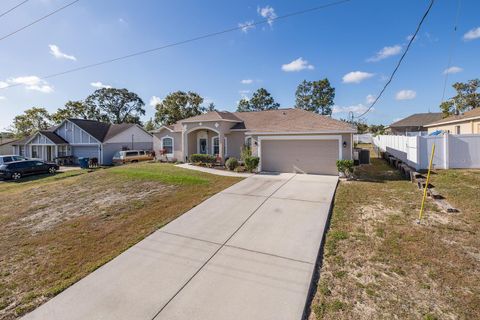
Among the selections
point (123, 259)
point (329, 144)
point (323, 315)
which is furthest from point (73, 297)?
point (329, 144)

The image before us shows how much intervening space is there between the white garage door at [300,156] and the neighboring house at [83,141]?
19.9 m

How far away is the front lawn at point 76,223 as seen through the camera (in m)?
4.36

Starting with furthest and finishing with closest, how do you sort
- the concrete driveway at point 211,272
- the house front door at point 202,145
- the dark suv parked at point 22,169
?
the house front door at point 202,145 < the dark suv parked at point 22,169 < the concrete driveway at point 211,272

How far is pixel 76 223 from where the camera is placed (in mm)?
7328

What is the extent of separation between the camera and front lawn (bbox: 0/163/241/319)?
4355 mm

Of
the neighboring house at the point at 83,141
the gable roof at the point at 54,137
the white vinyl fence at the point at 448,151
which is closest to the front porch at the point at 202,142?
the neighboring house at the point at 83,141

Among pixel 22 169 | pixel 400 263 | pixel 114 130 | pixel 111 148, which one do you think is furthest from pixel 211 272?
pixel 114 130

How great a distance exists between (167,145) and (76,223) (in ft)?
47.9

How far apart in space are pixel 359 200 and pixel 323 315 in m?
5.90

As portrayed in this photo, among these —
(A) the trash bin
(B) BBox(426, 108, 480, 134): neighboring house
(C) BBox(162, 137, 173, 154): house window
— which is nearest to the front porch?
(C) BBox(162, 137, 173, 154): house window

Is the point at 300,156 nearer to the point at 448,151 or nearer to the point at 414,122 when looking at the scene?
the point at 448,151

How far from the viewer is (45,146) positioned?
27.3m

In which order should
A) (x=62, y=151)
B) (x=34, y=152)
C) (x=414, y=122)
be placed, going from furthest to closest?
(x=414, y=122) < (x=34, y=152) < (x=62, y=151)

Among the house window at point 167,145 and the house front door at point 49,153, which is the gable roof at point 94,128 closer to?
the house front door at point 49,153
